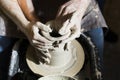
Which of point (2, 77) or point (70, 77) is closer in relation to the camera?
point (70, 77)

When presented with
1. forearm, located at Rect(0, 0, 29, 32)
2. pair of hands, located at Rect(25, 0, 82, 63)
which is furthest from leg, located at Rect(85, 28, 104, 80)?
forearm, located at Rect(0, 0, 29, 32)

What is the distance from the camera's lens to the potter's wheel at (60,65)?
1484mm

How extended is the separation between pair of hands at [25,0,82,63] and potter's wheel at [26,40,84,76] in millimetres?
41

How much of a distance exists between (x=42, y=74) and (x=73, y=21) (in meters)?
0.29

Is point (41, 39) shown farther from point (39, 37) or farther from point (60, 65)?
point (60, 65)

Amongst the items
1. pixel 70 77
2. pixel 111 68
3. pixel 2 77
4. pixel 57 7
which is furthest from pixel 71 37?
pixel 111 68

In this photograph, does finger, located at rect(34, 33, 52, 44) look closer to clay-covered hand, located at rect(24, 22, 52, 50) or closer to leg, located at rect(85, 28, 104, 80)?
clay-covered hand, located at rect(24, 22, 52, 50)

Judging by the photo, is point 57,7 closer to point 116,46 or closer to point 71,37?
point 71,37

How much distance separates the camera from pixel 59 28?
1405 millimetres

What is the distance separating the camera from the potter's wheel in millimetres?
1484

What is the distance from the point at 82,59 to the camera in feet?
5.03

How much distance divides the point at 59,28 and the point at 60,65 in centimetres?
21

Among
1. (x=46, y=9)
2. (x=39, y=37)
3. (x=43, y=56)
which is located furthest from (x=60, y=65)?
(x=46, y=9)

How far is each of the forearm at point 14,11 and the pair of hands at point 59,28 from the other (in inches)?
1.8
